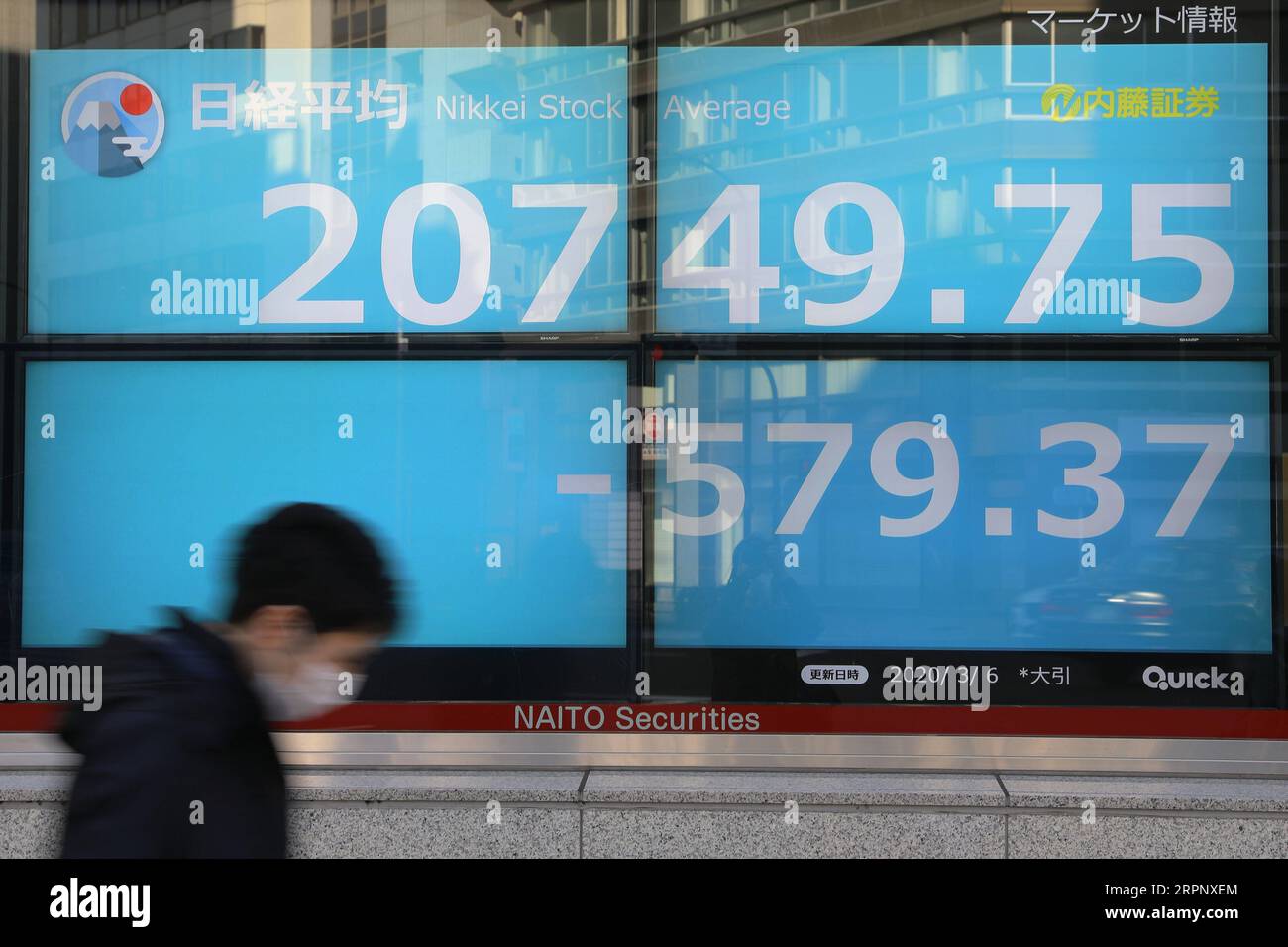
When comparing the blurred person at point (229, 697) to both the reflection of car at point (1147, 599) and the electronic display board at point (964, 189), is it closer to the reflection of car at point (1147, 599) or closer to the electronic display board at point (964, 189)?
the electronic display board at point (964, 189)

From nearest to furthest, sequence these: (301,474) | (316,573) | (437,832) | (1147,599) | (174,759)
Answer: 1. (174,759)
2. (316,573)
3. (437,832)
4. (1147,599)
5. (301,474)

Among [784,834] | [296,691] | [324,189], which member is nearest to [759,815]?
[784,834]

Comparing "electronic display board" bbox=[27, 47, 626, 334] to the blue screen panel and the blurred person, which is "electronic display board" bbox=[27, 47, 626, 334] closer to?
the blue screen panel

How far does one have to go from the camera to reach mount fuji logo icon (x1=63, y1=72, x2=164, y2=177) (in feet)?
17.4

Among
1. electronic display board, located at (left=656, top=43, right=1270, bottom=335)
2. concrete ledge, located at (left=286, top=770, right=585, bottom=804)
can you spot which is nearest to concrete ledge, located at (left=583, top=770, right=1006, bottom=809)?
concrete ledge, located at (left=286, top=770, right=585, bottom=804)

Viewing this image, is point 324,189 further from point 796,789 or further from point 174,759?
point 174,759

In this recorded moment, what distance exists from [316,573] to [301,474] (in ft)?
9.46

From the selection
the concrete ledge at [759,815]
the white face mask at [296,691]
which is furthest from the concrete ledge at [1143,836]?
the white face mask at [296,691]

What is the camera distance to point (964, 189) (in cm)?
520

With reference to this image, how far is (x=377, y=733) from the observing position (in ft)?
16.9

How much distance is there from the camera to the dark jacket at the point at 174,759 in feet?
7.27

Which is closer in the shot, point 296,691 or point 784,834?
point 296,691

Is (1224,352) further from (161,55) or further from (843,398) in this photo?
(161,55)

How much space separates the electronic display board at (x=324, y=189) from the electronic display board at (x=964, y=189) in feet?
1.50
